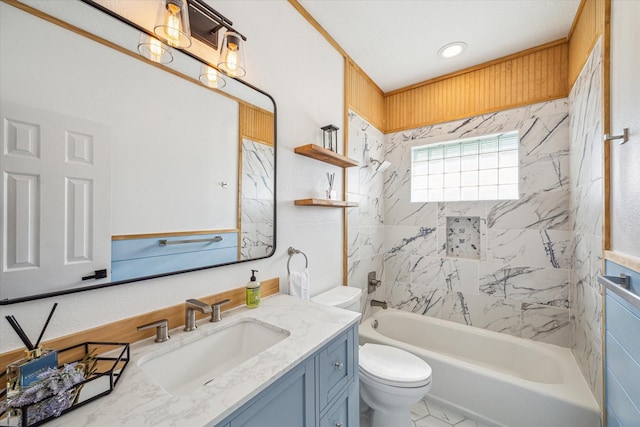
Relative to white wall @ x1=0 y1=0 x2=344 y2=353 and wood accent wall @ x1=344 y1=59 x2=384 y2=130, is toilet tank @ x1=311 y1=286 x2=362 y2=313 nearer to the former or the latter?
white wall @ x1=0 y1=0 x2=344 y2=353

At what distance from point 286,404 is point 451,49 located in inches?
A: 104

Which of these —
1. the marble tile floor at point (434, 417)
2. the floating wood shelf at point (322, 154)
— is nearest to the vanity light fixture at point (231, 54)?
the floating wood shelf at point (322, 154)

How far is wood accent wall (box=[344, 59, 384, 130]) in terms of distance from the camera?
90.2 inches

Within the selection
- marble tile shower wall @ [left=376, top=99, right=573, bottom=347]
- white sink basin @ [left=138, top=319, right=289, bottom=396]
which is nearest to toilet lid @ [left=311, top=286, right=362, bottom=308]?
white sink basin @ [left=138, top=319, right=289, bottom=396]

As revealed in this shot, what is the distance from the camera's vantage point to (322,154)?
5.68ft

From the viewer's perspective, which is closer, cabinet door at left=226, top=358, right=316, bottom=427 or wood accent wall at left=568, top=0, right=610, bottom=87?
cabinet door at left=226, top=358, right=316, bottom=427

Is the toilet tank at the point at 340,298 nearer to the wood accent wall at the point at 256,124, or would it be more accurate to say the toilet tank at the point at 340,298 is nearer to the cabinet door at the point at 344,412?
the cabinet door at the point at 344,412

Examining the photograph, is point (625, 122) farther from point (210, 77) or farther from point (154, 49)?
point (154, 49)

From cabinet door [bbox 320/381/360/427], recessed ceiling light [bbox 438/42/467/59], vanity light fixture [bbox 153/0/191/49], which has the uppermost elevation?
recessed ceiling light [bbox 438/42/467/59]

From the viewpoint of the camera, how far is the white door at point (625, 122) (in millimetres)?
985

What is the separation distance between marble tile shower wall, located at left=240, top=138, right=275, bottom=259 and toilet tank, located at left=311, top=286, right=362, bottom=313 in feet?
1.79

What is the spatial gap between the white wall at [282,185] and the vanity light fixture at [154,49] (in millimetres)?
422

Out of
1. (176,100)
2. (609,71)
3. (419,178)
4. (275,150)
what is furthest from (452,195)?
(176,100)

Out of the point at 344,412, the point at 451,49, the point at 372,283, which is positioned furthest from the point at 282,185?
the point at 451,49
